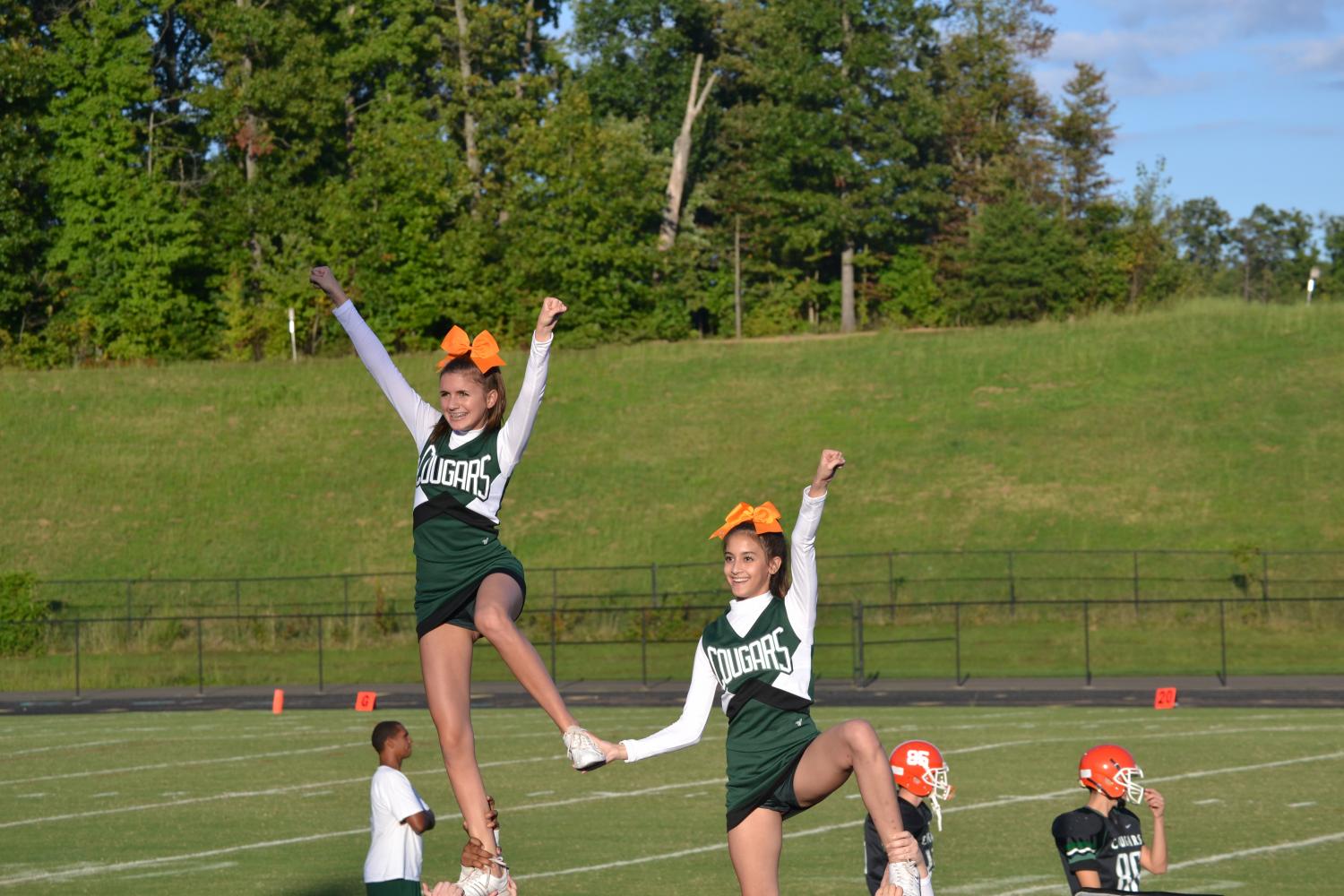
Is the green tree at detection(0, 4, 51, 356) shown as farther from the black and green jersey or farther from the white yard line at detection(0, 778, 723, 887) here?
the black and green jersey

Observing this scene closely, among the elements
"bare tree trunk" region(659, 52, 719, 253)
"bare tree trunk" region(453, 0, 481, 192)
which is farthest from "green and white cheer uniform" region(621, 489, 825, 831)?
"bare tree trunk" region(659, 52, 719, 253)

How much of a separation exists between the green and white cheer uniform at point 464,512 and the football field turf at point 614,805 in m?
6.13

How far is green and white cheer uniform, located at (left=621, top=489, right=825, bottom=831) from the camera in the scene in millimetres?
7363

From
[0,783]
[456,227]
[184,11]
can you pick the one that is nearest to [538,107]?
[456,227]

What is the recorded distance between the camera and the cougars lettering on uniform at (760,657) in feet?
24.3

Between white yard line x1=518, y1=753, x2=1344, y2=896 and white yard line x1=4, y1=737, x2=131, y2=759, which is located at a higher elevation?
white yard line x1=518, y1=753, x2=1344, y2=896

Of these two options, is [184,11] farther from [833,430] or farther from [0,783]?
[0,783]

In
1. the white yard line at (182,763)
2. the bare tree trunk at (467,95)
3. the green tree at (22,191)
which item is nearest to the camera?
the white yard line at (182,763)

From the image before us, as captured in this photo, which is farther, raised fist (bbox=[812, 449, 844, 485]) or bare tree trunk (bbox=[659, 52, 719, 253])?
bare tree trunk (bbox=[659, 52, 719, 253])

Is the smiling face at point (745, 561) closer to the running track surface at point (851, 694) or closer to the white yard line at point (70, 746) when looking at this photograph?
the white yard line at point (70, 746)

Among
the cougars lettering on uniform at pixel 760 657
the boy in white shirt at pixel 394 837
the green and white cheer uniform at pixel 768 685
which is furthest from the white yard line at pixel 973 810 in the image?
the cougars lettering on uniform at pixel 760 657

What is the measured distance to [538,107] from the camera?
70.1 metres

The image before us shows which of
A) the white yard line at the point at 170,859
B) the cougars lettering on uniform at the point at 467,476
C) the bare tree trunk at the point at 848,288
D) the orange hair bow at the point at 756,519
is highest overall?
the bare tree trunk at the point at 848,288

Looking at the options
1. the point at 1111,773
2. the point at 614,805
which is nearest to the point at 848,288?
the point at 614,805
